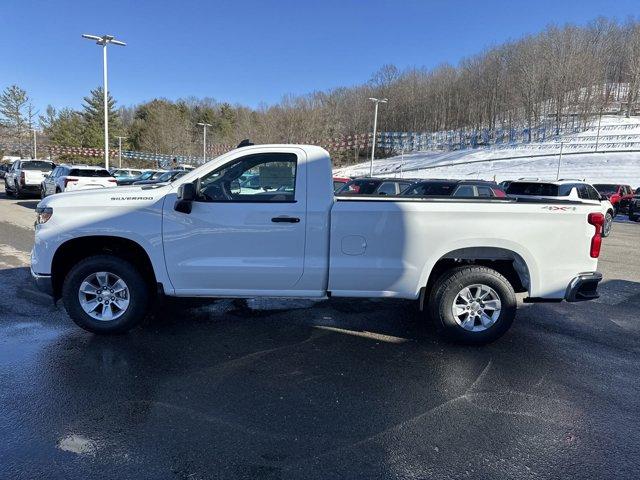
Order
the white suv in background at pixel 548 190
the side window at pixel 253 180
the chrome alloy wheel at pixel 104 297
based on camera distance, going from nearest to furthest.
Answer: the side window at pixel 253 180 → the chrome alloy wheel at pixel 104 297 → the white suv in background at pixel 548 190

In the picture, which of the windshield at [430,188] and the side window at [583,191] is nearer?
the windshield at [430,188]

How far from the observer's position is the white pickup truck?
4.35 metres

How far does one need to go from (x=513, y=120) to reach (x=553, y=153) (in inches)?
1066

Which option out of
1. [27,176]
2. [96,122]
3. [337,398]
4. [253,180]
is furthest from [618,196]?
[96,122]

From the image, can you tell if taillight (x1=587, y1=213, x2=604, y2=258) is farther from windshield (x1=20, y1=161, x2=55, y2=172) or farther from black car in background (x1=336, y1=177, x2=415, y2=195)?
windshield (x1=20, y1=161, x2=55, y2=172)

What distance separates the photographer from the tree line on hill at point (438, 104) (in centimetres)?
6769

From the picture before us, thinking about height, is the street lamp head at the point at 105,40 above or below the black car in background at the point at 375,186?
above

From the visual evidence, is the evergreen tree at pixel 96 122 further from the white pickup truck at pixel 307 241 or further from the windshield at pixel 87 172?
the white pickup truck at pixel 307 241

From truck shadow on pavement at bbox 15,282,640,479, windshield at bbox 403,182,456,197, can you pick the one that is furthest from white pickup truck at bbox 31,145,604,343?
windshield at bbox 403,182,456,197

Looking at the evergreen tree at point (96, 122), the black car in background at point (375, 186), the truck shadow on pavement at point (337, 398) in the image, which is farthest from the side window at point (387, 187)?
the evergreen tree at point (96, 122)

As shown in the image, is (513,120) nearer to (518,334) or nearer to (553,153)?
(553,153)

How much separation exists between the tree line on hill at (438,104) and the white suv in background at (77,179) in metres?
41.0

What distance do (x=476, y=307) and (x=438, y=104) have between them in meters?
89.3

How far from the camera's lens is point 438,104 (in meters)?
86.9
